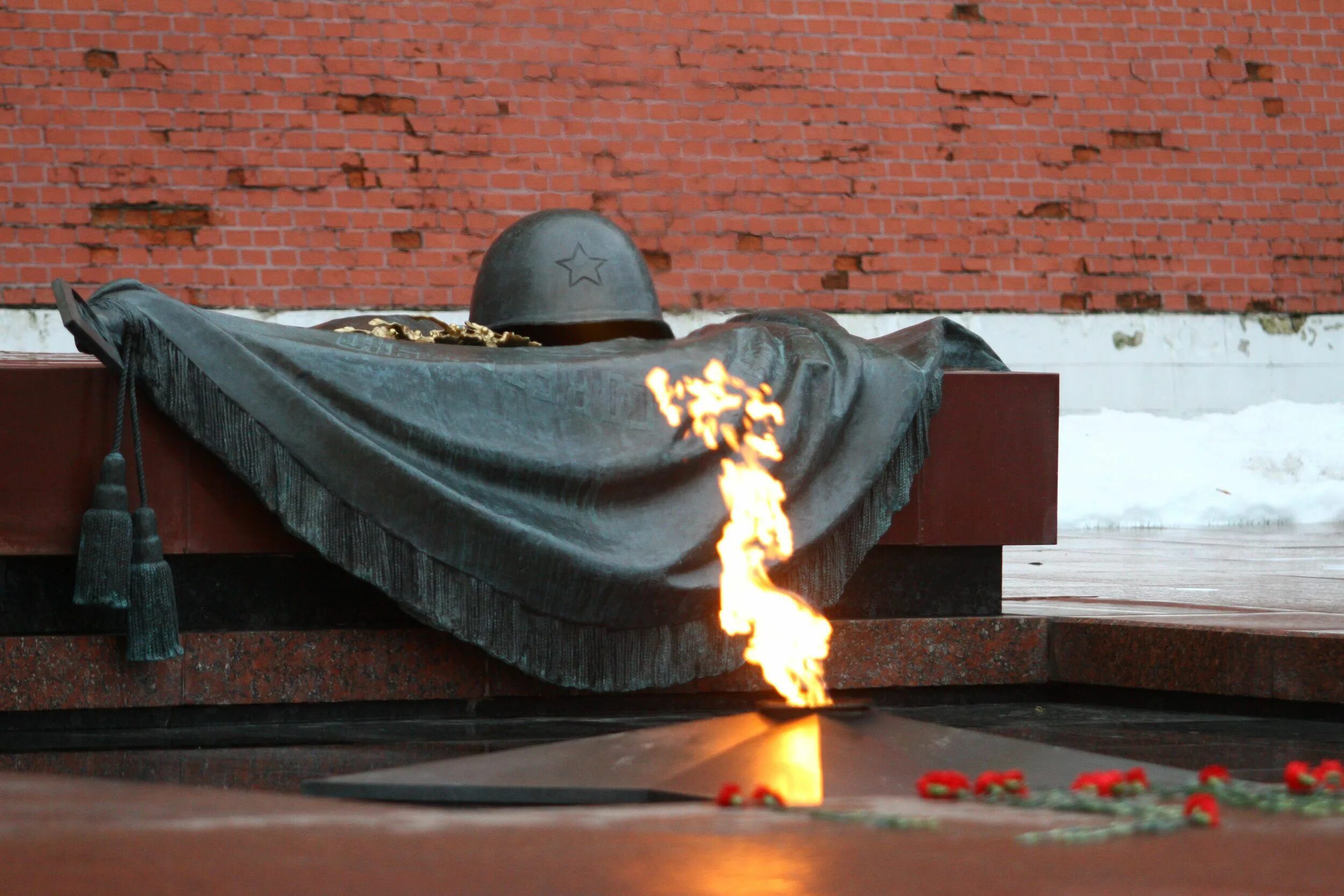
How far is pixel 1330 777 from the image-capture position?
2.00 metres

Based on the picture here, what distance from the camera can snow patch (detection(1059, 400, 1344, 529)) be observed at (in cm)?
830

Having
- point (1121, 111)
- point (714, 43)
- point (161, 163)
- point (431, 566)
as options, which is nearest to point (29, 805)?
point (431, 566)

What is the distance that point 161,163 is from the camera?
736cm

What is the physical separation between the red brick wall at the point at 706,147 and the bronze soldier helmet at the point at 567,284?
3668 millimetres

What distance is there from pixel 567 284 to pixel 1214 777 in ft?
7.21

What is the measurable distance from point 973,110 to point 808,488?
5219 millimetres

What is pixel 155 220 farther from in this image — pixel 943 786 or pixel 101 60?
pixel 943 786

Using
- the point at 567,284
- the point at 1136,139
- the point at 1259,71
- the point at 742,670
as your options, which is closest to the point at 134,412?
the point at 567,284

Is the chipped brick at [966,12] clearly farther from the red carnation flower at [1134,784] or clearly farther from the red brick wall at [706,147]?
the red carnation flower at [1134,784]

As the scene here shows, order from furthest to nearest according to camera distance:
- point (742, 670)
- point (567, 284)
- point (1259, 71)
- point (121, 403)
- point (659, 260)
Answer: point (1259, 71), point (659, 260), point (567, 284), point (742, 670), point (121, 403)

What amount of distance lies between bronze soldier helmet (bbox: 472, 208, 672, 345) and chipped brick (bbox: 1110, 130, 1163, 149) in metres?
5.03

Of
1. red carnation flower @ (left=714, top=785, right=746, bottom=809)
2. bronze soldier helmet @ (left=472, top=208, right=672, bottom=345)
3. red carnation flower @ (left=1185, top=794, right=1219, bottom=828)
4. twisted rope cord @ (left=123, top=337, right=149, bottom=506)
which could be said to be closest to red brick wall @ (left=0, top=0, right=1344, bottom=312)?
bronze soldier helmet @ (left=472, top=208, right=672, bottom=345)

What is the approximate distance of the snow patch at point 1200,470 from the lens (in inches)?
327

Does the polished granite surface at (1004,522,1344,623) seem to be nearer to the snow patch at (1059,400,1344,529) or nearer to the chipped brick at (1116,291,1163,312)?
the snow patch at (1059,400,1344,529)
